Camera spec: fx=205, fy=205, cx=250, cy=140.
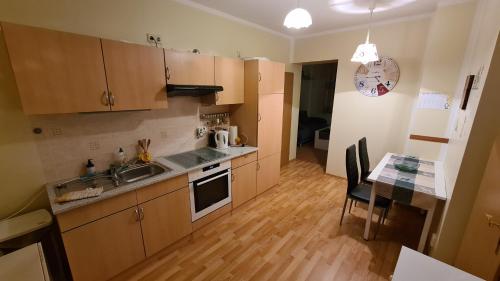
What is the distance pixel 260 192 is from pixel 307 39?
2929 mm

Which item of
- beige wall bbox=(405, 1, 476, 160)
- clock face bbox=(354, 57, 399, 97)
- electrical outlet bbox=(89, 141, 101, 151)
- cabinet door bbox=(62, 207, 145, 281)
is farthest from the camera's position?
clock face bbox=(354, 57, 399, 97)

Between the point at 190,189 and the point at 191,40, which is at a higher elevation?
the point at 191,40

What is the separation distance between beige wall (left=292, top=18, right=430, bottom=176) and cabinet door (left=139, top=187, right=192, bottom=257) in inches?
117

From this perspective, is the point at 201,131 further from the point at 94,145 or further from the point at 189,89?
the point at 94,145

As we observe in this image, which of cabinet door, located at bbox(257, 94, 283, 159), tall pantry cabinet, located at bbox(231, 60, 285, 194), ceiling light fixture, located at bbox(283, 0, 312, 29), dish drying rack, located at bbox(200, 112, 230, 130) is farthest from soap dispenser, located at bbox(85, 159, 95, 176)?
ceiling light fixture, located at bbox(283, 0, 312, 29)

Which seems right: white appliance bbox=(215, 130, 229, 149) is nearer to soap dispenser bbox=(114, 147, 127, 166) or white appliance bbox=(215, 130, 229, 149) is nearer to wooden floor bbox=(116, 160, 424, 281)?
wooden floor bbox=(116, 160, 424, 281)

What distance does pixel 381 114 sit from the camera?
330 centimetres

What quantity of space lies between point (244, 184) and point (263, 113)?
1.03 metres

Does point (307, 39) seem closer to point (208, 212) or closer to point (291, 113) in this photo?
point (291, 113)

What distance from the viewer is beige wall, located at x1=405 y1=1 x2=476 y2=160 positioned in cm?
236

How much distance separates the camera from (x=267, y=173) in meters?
3.27

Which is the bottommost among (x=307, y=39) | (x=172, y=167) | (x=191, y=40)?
(x=172, y=167)

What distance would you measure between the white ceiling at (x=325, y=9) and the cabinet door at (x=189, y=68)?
0.73 meters

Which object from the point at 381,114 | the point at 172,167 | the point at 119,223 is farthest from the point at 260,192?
the point at 381,114
